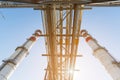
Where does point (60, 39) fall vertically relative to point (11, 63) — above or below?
below

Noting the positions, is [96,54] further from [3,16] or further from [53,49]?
[3,16]

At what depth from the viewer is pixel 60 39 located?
14.4 metres

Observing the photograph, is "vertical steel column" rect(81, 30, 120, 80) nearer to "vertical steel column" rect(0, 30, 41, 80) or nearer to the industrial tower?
the industrial tower

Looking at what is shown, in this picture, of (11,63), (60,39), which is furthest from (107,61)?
(60,39)

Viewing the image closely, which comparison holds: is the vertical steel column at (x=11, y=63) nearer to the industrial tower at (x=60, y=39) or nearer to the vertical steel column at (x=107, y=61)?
the industrial tower at (x=60, y=39)

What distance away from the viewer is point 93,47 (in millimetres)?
11906

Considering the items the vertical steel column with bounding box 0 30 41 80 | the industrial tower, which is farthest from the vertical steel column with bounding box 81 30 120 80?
the vertical steel column with bounding box 0 30 41 80

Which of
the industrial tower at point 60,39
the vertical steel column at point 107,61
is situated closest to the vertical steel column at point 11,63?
the industrial tower at point 60,39

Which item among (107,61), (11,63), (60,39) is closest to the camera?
(11,63)

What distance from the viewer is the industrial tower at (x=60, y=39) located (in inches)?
344

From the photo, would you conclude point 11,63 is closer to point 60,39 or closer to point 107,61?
point 107,61

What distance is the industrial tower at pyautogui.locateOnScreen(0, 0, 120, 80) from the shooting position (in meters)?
8.73

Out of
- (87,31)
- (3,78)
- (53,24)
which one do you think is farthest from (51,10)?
(87,31)

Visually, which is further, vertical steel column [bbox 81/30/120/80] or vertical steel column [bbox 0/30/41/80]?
vertical steel column [bbox 81/30/120/80]
